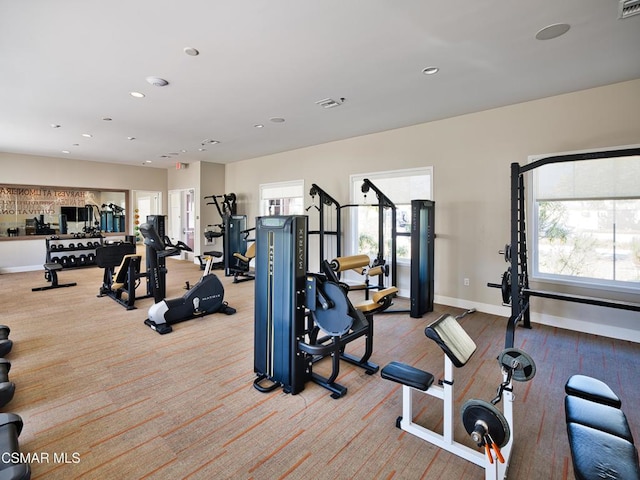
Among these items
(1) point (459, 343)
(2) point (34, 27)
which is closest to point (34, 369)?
(2) point (34, 27)

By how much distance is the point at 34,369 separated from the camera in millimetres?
3047

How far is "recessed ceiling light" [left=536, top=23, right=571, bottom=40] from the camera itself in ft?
8.55

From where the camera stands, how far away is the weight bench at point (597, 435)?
50.2 inches

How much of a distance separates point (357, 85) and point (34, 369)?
4.49 m

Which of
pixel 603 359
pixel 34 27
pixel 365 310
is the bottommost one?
pixel 603 359

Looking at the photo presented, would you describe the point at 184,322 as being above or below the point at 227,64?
below

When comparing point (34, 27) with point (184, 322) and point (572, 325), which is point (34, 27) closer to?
point (184, 322)

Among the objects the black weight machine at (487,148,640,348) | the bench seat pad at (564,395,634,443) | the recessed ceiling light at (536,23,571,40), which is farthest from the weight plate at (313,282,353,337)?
the recessed ceiling light at (536,23,571,40)

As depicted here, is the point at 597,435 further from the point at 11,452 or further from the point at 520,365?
the point at 11,452

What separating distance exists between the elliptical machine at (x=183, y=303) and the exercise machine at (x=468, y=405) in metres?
3.14

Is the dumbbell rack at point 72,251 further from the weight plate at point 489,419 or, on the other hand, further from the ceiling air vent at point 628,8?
the ceiling air vent at point 628,8

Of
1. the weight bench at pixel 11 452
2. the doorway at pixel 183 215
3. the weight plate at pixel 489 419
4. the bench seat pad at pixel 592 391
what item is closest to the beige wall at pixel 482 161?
the bench seat pad at pixel 592 391

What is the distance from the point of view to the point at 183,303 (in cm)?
434

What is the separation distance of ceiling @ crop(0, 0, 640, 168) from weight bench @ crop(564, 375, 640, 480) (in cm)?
266
